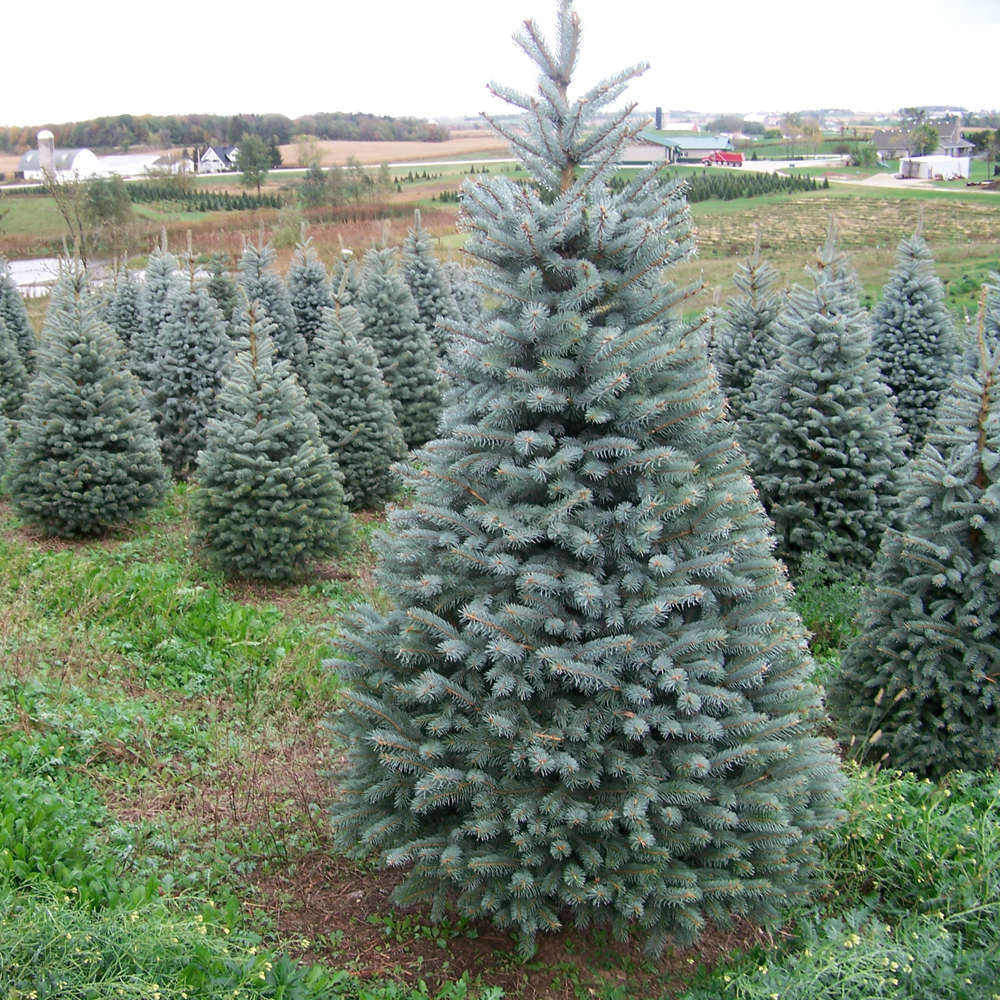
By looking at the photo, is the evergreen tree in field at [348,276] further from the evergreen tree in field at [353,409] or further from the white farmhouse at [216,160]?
the white farmhouse at [216,160]

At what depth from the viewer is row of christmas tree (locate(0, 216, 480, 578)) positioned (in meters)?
8.66

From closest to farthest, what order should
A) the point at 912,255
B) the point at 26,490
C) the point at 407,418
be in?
1. the point at 26,490
2. the point at 912,255
3. the point at 407,418

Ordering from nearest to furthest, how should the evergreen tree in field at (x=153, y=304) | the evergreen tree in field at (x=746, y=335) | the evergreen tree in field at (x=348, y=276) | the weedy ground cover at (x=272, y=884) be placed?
1. the weedy ground cover at (x=272, y=884)
2. the evergreen tree in field at (x=746, y=335)
3. the evergreen tree in field at (x=153, y=304)
4. the evergreen tree in field at (x=348, y=276)

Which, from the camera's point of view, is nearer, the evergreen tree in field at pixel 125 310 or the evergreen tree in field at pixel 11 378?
the evergreen tree in field at pixel 11 378

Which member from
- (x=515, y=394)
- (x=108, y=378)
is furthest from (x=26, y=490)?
(x=515, y=394)

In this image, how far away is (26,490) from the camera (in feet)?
30.8

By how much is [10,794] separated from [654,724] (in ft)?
10.7

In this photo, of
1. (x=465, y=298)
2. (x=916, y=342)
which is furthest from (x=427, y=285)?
(x=916, y=342)

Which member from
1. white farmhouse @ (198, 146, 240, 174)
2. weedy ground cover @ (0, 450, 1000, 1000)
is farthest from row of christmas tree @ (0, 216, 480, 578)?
white farmhouse @ (198, 146, 240, 174)

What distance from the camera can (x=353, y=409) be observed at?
11336 mm

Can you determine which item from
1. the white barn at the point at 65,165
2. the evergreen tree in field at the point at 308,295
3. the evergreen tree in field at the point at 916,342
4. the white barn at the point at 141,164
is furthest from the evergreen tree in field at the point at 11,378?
the white barn at the point at 141,164

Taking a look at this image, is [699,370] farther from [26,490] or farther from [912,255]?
[912,255]

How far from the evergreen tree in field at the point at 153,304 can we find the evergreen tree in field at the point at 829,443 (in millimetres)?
9689

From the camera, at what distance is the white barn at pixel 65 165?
95.2 ft
